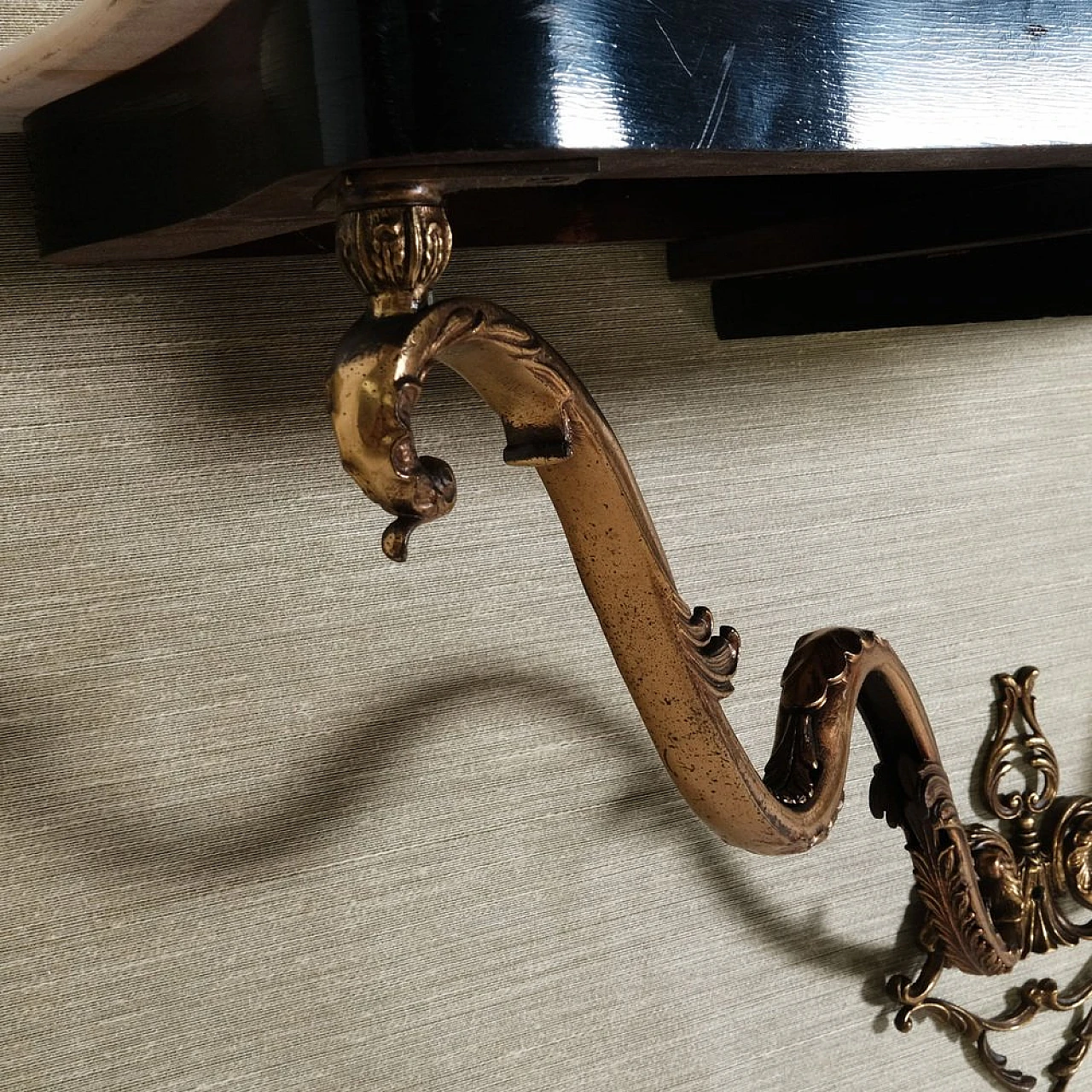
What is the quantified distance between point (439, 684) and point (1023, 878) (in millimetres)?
365

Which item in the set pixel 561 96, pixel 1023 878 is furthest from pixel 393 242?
pixel 1023 878

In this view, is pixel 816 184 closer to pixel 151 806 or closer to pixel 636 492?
pixel 636 492

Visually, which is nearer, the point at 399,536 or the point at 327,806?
the point at 399,536

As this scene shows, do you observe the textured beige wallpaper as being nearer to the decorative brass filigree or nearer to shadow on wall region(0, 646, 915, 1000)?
shadow on wall region(0, 646, 915, 1000)

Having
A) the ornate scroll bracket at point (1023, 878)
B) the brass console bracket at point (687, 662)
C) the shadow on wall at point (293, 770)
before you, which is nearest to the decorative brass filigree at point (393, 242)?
the brass console bracket at point (687, 662)

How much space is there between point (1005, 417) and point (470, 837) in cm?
35

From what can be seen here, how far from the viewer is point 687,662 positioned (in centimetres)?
41

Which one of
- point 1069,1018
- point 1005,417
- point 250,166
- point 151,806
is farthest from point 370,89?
point 1069,1018

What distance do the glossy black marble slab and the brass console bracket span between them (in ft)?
0.08

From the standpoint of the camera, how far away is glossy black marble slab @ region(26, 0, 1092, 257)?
8.7 inches

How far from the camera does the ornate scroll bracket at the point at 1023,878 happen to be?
2.17 feet

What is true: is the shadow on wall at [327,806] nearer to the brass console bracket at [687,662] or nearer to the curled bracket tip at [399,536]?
the brass console bracket at [687,662]

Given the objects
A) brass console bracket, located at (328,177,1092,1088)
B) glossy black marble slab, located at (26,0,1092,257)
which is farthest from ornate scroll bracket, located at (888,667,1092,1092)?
glossy black marble slab, located at (26,0,1092,257)

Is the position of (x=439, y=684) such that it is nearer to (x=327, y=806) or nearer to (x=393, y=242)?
(x=327, y=806)
